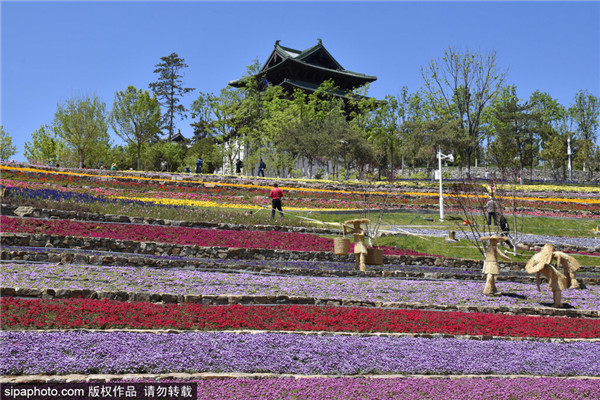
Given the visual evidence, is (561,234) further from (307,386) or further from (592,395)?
(307,386)

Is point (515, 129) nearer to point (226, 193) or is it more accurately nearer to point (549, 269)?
point (226, 193)

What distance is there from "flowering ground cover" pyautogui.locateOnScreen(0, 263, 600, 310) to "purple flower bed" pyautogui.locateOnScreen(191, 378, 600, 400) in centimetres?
443

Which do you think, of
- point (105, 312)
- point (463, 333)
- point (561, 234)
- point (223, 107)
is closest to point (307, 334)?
point (463, 333)

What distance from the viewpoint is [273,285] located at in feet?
39.4

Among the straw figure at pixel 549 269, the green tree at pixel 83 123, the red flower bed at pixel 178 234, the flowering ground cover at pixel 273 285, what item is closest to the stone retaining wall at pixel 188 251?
the red flower bed at pixel 178 234

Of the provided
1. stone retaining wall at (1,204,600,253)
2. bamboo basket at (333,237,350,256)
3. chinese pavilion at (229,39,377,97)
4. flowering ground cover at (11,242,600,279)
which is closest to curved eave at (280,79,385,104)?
A: chinese pavilion at (229,39,377,97)

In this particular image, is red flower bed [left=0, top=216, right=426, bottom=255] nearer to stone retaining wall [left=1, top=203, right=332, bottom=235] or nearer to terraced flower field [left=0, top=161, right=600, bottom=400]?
terraced flower field [left=0, top=161, right=600, bottom=400]

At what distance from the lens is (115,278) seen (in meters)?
11.3

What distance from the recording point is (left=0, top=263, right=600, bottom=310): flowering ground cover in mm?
10578

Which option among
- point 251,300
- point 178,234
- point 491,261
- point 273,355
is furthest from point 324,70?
point 273,355

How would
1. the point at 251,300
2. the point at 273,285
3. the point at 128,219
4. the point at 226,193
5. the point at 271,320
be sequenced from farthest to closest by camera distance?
the point at 226,193 < the point at 128,219 < the point at 273,285 < the point at 251,300 < the point at 271,320

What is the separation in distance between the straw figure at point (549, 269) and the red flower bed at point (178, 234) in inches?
232

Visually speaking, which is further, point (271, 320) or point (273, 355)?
point (271, 320)

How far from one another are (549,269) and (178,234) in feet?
35.3
